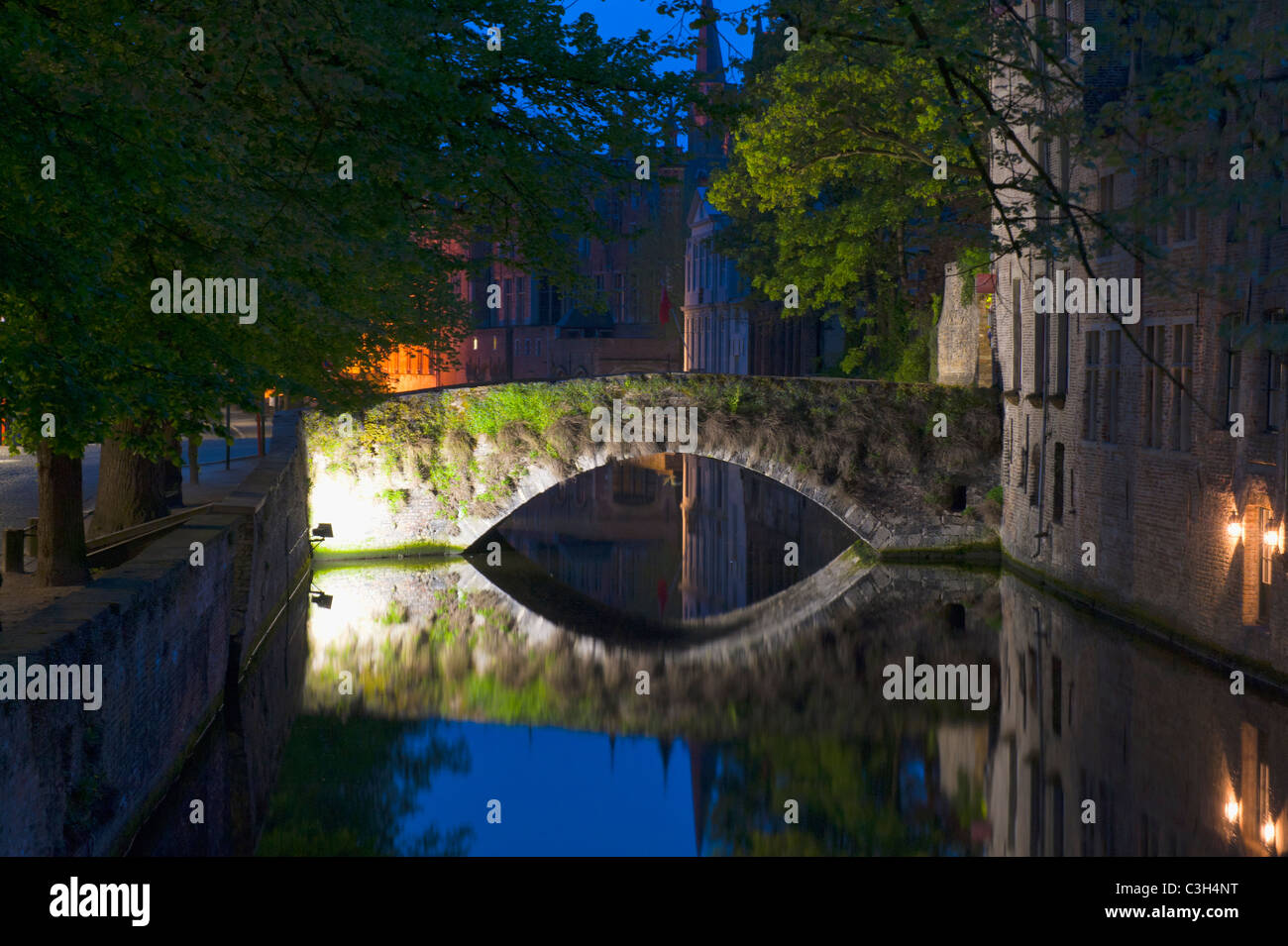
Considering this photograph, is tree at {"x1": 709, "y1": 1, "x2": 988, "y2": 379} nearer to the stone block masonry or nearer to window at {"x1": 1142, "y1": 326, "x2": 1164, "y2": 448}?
window at {"x1": 1142, "y1": 326, "x2": 1164, "y2": 448}

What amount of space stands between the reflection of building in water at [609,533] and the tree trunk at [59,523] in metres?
13.0

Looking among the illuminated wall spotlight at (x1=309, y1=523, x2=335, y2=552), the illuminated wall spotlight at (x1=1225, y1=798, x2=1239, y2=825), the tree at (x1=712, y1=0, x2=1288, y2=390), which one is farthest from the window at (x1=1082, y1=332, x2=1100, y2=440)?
the illuminated wall spotlight at (x1=309, y1=523, x2=335, y2=552)

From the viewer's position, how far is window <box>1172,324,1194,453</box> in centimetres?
1795

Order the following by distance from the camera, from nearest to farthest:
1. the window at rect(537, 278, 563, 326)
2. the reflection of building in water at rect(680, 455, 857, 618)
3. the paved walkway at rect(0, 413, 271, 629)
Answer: the paved walkway at rect(0, 413, 271, 629) → the reflection of building in water at rect(680, 455, 857, 618) → the window at rect(537, 278, 563, 326)

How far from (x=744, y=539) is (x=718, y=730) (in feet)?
60.9

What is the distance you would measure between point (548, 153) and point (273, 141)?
11.6ft

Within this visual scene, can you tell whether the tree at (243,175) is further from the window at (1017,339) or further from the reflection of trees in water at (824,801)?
the window at (1017,339)

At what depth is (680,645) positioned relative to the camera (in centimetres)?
2217

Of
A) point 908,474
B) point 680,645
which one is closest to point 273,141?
point 680,645

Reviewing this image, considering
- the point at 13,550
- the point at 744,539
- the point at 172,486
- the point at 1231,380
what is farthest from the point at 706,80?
the point at 744,539

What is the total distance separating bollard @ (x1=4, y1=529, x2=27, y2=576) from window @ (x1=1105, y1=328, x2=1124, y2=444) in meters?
13.4

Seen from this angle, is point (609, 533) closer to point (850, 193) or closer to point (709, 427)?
point (709, 427)

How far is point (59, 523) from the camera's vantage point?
1304 cm
